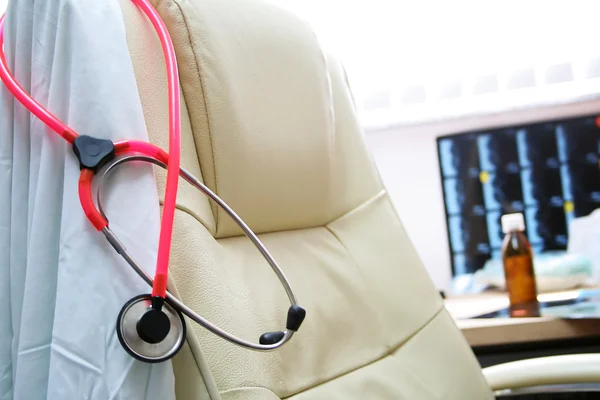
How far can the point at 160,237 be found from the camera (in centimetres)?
48

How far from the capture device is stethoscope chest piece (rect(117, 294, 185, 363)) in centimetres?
45

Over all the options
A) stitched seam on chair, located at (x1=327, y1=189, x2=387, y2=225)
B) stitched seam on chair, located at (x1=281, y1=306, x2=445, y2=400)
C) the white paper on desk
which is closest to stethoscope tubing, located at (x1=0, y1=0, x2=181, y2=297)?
stitched seam on chair, located at (x1=281, y1=306, x2=445, y2=400)

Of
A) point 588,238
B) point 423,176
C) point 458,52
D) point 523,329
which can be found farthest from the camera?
point 423,176

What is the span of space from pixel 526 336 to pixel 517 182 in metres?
0.74

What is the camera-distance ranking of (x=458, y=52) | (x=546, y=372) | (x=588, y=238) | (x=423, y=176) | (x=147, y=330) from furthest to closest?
(x=423, y=176)
(x=458, y=52)
(x=588, y=238)
(x=546, y=372)
(x=147, y=330)

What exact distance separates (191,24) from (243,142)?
0.14 meters

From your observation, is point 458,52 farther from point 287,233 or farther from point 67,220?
point 67,220

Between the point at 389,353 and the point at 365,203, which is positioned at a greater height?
the point at 365,203

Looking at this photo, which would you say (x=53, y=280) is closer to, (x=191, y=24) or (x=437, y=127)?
(x=191, y=24)

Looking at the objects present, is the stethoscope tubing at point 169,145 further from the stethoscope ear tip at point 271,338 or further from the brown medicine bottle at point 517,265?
the brown medicine bottle at point 517,265

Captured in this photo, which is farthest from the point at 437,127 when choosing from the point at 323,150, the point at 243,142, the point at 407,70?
the point at 243,142

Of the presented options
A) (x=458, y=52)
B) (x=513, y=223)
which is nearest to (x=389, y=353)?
(x=513, y=223)

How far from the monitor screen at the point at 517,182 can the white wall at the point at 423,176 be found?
0.03m

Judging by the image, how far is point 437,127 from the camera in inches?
66.5
